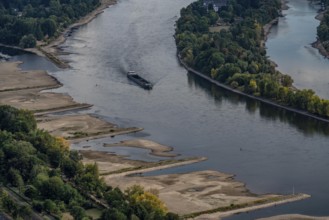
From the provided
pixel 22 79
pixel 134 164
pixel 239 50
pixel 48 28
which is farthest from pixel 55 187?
pixel 48 28

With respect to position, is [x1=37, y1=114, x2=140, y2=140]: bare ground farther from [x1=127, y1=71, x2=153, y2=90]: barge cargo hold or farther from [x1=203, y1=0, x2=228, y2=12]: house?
[x1=203, y1=0, x2=228, y2=12]: house

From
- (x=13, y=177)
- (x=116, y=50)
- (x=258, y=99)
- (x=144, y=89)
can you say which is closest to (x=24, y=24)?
(x=116, y=50)

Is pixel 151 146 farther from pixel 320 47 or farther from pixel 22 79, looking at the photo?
pixel 320 47

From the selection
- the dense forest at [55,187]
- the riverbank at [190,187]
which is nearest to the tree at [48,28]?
the dense forest at [55,187]

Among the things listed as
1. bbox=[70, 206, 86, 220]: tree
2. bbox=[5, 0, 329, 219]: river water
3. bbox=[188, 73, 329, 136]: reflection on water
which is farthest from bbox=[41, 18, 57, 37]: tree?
bbox=[70, 206, 86, 220]: tree

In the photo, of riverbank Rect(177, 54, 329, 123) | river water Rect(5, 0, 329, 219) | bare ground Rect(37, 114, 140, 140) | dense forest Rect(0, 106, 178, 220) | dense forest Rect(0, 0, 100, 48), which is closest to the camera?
dense forest Rect(0, 106, 178, 220)
